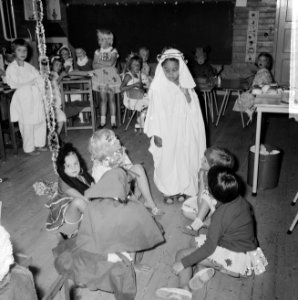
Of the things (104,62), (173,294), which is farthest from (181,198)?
(104,62)

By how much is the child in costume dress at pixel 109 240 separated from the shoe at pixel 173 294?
17 cm

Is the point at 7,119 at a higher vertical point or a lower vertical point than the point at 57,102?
lower

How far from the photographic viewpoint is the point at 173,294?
7.60 feet

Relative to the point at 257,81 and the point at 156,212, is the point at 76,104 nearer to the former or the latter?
the point at 257,81

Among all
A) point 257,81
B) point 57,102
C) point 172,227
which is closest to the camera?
point 172,227

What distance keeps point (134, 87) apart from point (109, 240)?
3758 mm

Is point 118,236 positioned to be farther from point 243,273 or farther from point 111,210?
point 243,273

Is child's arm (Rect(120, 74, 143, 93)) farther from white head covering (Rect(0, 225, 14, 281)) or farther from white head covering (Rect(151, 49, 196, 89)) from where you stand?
white head covering (Rect(0, 225, 14, 281))

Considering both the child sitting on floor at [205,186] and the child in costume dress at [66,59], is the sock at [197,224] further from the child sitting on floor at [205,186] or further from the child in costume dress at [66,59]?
the child in costume dress at [66,59]

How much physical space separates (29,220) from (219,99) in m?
5.70

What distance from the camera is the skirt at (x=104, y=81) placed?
601 centimetres

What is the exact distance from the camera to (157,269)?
2621mm

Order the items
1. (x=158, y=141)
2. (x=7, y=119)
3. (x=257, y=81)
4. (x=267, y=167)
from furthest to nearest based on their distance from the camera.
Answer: (x=257, y=81) → (x=7, y=119) → (x=267, y=167) → (x=158, y=141)

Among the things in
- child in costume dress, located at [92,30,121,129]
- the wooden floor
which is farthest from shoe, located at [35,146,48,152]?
child in costume dress, located at [92,30,121,129]
